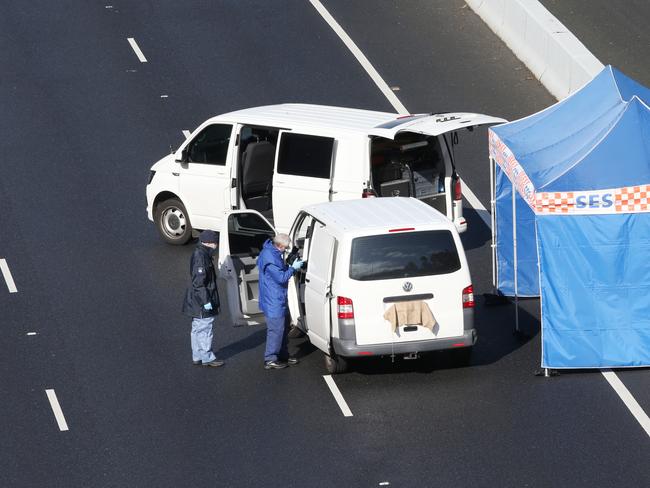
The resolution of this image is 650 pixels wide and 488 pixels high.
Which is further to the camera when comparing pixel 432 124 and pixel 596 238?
pixel 432 124

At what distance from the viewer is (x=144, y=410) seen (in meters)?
15.9

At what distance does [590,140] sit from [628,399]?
309cm

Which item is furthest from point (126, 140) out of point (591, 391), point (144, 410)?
point (591, 391)

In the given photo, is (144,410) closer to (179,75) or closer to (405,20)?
(179,75)

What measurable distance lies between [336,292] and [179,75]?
521 inches

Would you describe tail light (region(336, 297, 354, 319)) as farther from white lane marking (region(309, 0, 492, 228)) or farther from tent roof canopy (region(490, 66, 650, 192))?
white lane marking (region(309, 0, 492, 228))

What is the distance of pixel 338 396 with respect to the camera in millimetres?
16141

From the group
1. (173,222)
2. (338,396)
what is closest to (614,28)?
(173,222)

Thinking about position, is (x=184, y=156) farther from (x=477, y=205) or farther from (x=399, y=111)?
(x=399, y=111)

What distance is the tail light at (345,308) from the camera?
15.8 m

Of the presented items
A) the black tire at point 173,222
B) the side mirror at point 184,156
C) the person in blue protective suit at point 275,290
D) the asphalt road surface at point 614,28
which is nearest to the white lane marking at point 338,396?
the person in blue protective suit at point 275,290

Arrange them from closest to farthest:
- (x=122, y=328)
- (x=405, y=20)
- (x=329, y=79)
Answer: (x=122, y=328)
(x=329, y=79)
(x=405, y=20)

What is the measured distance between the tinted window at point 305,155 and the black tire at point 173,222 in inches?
79.7

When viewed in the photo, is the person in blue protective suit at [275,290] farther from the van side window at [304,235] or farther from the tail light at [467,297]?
the tail light at [467,297]
